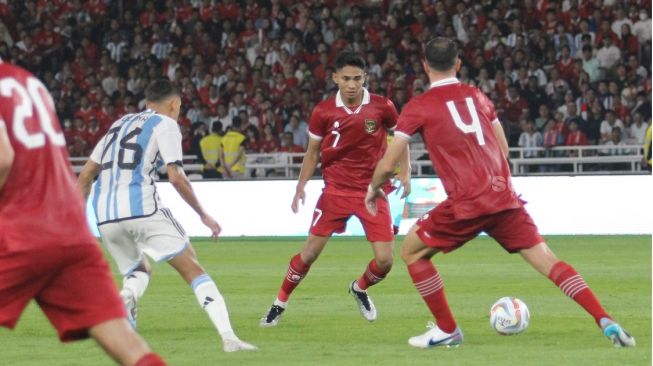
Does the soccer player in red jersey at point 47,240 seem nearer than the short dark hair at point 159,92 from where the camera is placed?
Yes

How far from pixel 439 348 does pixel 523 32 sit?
1840 cm

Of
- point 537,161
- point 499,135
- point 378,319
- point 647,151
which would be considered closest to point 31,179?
point 499,135

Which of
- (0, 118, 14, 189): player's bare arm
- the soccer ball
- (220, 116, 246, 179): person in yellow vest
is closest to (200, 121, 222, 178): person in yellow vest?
(220, 116, 246, 179): person in yellow vest

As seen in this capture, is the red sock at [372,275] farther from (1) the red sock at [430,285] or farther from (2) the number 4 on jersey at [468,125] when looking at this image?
(2) the number 4 on jersey at [468,125]

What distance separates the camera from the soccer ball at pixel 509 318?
9.38 meters

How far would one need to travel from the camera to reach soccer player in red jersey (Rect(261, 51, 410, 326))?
10.6 m

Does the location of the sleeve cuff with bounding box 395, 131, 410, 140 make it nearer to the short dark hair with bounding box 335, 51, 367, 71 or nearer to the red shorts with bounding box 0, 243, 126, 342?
the short dark hair with bounding box 335, 51, 367, 71

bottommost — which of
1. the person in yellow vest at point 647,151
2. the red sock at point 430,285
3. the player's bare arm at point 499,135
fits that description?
the person in yellow vest at point 647,151

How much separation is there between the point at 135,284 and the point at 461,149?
257cm

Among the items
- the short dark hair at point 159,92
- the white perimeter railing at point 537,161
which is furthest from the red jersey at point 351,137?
the white perimeter railing at point 537,161

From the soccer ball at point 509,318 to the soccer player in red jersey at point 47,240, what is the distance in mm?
4473

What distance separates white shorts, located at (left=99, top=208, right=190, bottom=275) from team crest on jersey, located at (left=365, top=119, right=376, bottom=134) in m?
2.05

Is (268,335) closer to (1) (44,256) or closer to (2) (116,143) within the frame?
(2) (116,143)

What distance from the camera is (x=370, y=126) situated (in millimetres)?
10742
